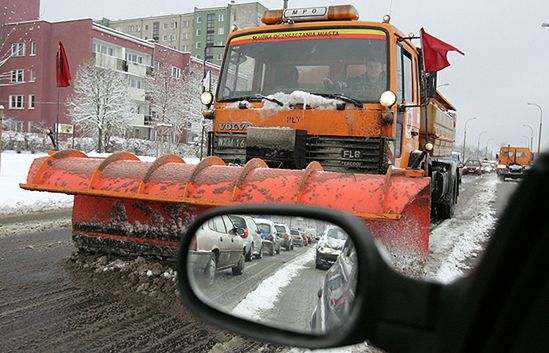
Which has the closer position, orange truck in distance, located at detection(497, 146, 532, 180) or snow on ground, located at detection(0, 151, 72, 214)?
snow on ground, located at detection(0, 151, 72, 214)

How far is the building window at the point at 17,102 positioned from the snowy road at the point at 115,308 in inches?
1746

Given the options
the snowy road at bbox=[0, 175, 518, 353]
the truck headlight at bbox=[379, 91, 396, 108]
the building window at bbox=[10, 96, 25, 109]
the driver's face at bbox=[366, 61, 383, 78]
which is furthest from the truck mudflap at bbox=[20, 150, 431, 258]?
the building window at bbox=[10, 96, 25, 109]

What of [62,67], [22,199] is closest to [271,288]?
[22,199]

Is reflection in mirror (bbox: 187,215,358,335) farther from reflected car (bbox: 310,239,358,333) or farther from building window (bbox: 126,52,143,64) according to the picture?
building window (bbox: 126,52,143,64)

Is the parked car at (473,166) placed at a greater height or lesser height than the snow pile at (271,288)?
greater

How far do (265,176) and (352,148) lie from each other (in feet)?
5.03

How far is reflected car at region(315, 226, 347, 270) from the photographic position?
4.75 feet

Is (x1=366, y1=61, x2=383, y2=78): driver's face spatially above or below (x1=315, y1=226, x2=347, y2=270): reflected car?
above

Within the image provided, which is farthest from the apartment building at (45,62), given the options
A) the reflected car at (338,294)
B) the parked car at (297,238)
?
the reflected car at (338,294)

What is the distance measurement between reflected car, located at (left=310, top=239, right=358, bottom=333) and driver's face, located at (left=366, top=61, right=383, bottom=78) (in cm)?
373

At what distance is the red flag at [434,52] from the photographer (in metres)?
6.29

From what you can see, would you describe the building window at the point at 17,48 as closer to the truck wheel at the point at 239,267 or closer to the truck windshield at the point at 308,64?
the truck windshield at the point at 308,64

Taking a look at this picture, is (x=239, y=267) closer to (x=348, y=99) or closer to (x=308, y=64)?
(x=348, y=99)

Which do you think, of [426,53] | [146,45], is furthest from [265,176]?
[146,45]
